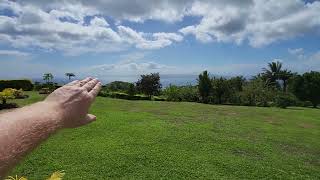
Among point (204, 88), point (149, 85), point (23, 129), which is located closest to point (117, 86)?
point (149, 85)

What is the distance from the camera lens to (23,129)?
4.85 ft

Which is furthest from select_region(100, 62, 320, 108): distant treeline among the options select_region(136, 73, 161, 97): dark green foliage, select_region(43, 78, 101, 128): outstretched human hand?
select_region(43, 78, 101, 128): outstretched human hand

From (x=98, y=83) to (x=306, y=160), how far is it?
12497 mm

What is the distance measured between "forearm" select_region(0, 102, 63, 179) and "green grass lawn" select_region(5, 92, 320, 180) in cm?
889

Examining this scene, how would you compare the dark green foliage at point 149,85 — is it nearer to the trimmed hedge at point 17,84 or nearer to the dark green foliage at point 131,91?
the dark green foliage at point 131,91

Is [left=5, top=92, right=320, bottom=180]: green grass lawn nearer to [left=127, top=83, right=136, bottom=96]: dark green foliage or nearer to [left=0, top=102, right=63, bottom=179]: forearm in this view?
[left=0, top=102, right=63, bottom=179]: forearm

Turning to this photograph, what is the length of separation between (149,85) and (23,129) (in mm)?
38842

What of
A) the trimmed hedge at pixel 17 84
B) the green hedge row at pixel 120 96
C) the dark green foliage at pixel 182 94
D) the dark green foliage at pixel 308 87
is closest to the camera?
the trimmed hedge at pixel 17 84

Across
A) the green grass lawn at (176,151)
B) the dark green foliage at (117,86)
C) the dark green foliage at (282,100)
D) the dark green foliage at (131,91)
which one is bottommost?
the green grass lawn at (176,151)

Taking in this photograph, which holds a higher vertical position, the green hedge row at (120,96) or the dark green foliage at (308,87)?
the dark green foliage at (308,87)

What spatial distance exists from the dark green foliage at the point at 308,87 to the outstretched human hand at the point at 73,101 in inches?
2043

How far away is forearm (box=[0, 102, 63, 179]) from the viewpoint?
136cm

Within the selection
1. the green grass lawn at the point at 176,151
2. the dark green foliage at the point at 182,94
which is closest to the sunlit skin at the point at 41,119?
the green grass lawn at the point at 176,151

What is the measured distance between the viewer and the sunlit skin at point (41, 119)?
1.38 m
